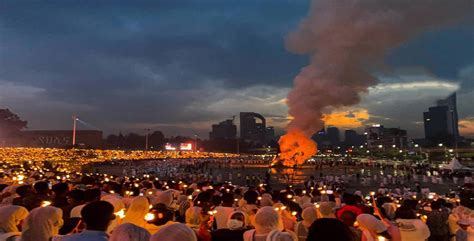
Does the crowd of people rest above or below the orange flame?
below

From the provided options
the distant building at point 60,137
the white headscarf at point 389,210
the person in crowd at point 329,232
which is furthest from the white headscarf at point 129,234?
the distant building at point 60,137

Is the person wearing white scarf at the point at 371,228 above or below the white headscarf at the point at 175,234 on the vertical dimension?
below

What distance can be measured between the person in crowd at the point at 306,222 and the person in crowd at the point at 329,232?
3360 millimetres

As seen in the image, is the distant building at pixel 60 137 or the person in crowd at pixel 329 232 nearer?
the person in crowd at pixel 329 232

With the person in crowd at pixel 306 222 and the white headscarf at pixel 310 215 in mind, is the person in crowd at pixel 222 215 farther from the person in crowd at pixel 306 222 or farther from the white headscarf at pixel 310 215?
the white headscarf at pixel 310 215

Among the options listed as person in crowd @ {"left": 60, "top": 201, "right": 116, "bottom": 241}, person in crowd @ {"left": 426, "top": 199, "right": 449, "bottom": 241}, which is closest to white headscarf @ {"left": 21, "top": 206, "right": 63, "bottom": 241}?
person in crowd @ {"left": 60, "top": 201, "right": 116, "bottom": 241}

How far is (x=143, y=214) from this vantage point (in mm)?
6230

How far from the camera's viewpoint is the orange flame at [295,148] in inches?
2264

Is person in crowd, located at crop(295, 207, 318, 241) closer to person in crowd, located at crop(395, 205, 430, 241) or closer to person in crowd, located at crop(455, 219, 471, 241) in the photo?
person in crowd, located at crop(395, 205, 430, 241)

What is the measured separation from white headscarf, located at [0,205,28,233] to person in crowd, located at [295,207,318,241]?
447cm

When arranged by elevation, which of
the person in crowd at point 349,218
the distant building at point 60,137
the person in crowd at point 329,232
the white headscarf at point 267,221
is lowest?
the person in crowd at point 349,218

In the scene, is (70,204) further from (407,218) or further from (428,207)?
(428,207)

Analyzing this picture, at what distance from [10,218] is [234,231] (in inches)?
133

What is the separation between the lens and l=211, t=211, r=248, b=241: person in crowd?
533 cm
